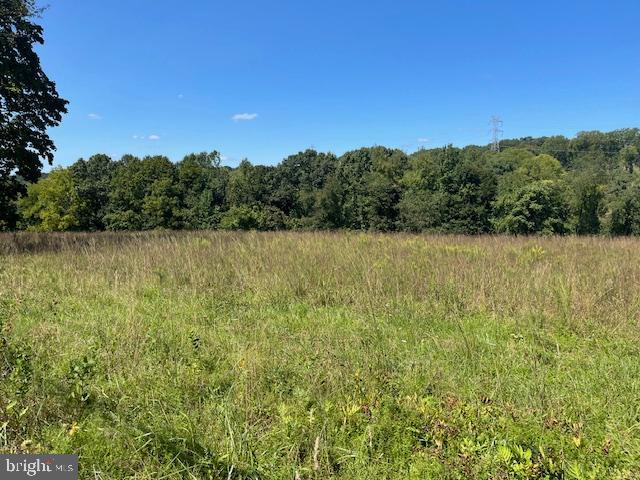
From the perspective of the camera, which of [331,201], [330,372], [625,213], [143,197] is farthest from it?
[143,197]

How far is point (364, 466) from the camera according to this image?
7.07 ft

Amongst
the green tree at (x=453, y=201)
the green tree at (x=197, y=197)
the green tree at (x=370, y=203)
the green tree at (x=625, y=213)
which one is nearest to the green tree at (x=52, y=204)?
the green tree at (x=197, y=197)

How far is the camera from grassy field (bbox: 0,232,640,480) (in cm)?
219

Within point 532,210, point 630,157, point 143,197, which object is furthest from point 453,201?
point 630,157

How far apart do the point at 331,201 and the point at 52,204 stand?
1265 inches

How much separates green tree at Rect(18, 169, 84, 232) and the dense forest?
114 millimetres

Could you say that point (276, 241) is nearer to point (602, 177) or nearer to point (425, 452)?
point (425, 452)

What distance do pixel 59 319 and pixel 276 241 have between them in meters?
6.04

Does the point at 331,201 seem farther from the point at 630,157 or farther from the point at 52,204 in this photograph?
the point at 630,157

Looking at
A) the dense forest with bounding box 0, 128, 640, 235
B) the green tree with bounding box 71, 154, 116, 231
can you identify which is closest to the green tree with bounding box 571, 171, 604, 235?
the dense forest with bounding box 0, 128, 640, 235

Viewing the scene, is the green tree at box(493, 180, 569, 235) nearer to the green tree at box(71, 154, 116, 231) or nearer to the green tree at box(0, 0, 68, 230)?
the green tree at box(0, 0, 68, 230)

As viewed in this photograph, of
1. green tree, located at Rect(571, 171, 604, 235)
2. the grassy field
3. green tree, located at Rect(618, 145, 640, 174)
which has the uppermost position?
green tree, located at Rect(618, 145, 640, 174)

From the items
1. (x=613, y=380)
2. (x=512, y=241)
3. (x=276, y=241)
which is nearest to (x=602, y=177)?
(x=512, y=241)

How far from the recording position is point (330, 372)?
303 centimetres
